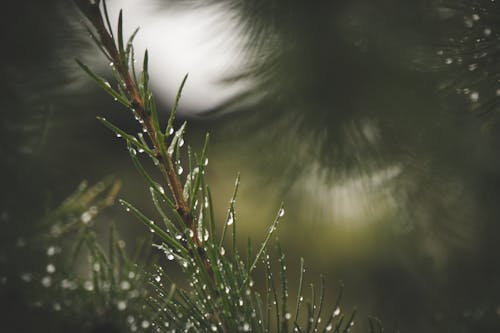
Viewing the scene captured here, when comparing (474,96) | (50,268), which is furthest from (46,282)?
(474,96)

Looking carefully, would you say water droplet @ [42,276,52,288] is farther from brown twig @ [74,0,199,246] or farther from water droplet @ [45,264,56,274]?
brown twig @ [74,0,199,246]

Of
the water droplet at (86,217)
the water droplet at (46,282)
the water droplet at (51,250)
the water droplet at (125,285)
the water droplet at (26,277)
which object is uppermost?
the water droplet at (86,217)

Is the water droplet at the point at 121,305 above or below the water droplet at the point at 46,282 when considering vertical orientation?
above

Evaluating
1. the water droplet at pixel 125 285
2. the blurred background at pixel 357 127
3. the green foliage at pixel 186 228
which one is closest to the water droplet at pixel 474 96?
the blurred background at pixel 357 127

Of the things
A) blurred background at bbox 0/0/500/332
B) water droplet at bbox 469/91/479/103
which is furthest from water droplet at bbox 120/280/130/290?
water droplet at bbox 469/91/479/103

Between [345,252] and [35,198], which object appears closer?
[35,198]

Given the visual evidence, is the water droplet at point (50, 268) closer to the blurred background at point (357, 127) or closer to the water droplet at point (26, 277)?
the water droplet at point (26, 277)

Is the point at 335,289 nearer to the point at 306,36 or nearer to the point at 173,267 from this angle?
the point at 173,267

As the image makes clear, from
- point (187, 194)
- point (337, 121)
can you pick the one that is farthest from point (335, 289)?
point (187, 194)
